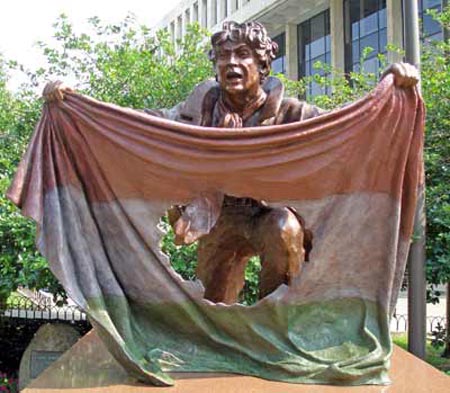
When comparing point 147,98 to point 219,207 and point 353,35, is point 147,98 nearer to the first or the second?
point 219,207

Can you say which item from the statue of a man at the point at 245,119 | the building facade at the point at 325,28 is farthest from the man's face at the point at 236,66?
the building facade at the point at 325,28

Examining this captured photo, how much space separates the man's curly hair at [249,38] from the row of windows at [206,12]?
31.4 m

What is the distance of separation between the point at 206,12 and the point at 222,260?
124ft

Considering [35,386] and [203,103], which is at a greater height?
[203,103]

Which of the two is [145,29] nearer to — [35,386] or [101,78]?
[101,78]

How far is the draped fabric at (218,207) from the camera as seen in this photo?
3482mm

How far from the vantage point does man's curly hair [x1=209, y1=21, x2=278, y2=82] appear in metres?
3.79

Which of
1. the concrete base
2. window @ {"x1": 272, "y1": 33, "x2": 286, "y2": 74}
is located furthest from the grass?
window @ {"x1": 272, "y1": 33, "x2": 286, "y2": 74}

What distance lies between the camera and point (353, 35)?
97.5 ft

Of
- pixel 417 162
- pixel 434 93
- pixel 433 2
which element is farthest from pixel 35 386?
pixel 433 2

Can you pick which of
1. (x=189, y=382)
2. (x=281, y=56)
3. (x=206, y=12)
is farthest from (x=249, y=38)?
(x=206, y=12)

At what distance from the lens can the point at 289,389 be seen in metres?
3.19

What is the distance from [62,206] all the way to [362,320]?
1593mm

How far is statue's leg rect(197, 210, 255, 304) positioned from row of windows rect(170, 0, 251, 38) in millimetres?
31394
